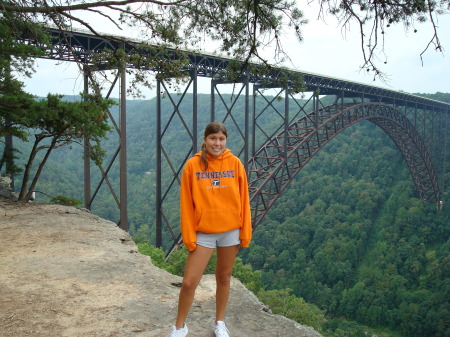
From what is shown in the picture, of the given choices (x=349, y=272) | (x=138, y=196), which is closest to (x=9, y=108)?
(x=349, y=272)

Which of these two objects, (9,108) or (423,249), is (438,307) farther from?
(9,108)

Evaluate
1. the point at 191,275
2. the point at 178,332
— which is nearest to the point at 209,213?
the point at 191,275

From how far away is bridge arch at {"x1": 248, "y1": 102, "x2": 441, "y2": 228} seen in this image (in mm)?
12398

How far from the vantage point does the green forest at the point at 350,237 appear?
2092 cm

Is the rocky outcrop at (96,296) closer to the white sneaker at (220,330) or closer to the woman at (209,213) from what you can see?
the white sneaker at (220,330)

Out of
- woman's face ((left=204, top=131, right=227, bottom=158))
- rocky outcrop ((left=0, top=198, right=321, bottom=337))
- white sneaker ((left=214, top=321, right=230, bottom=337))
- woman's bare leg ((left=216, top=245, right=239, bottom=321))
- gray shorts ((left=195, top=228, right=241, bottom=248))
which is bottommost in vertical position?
rocky outcrop ((left=0, top=198, right=321, bottom=337))

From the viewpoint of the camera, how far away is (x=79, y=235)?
409cm

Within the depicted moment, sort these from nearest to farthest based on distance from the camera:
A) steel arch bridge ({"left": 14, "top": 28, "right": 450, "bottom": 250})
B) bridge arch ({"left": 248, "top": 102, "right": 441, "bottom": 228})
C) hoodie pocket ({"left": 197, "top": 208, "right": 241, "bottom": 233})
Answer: hoodie pocket ({"left": 197, "top": 208, "right": 241, "bottom": 233}) < steel arch bridge ({"left": 14, "top": 28, "right": 450, "bottom": 250}) < bridge arch ({"left": 248, "top": 102, "right": 441, "bottom": 228})

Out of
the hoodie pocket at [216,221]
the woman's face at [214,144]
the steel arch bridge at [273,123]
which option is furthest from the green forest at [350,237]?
the woman's face at [214,144]

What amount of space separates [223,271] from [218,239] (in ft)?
0.60

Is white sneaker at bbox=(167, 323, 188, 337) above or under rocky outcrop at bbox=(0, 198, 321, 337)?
above

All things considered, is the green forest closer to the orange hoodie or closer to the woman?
the woman

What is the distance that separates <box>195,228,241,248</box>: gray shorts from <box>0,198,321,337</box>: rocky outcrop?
1.74 ft

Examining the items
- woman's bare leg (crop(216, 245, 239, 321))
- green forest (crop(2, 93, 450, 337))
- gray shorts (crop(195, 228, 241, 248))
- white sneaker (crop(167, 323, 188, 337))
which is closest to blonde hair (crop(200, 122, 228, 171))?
gray shorts (crop(195, 228, 241, 248))
